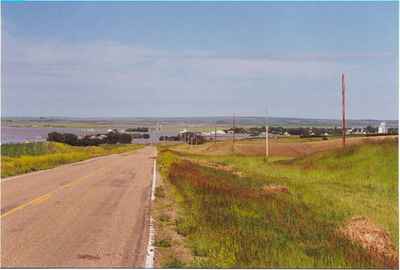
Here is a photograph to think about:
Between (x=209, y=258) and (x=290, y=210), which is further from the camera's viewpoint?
(x=290, y=210)

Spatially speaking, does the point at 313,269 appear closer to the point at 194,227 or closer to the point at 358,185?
the point at 194,227

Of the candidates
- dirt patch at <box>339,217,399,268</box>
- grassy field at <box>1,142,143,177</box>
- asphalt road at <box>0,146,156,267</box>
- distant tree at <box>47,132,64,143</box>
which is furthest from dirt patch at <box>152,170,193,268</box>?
distant tree at <box>47,132,64,143</box>

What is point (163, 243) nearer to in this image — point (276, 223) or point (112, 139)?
point (276, 223)

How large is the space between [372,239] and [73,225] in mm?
6409

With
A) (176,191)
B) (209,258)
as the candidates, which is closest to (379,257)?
(209,258)

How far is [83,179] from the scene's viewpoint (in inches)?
1152

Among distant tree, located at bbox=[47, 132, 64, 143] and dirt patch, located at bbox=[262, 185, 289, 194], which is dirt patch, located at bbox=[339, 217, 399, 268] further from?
distant tree, located at bbox=[47, 132, 64, 143]

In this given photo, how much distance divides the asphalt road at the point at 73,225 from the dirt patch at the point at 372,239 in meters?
3.70

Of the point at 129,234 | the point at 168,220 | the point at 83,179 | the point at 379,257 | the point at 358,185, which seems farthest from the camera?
the point at 83,179

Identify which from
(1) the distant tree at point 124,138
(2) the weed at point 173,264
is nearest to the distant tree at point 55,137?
(1) the distant tree at point 124,138

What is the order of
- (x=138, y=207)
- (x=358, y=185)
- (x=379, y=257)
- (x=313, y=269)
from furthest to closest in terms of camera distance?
(x=358, y=185) → (x=138, y=207) → (x=379, y=257) → (x=313, y=269)

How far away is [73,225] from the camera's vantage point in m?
13.7

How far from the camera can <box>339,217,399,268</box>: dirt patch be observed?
971cm

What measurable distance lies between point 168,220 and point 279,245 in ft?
15.3
